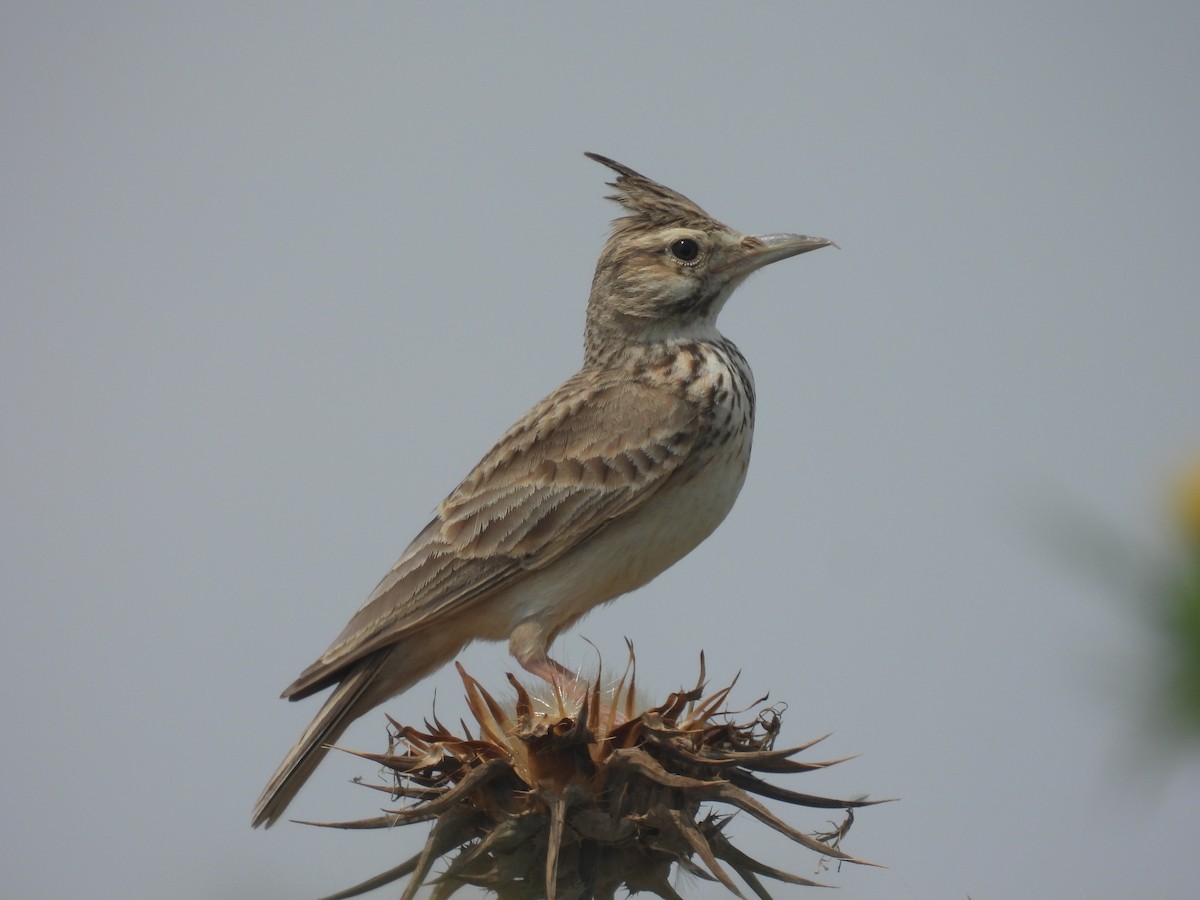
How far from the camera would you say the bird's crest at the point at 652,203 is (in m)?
8.70

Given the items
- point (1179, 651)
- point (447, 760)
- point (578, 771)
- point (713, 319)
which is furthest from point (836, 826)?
point (713, 319)

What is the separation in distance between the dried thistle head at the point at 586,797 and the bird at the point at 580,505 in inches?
58.1

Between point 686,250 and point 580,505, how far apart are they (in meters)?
1.74

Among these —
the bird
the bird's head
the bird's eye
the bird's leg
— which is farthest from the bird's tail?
the bird's eye

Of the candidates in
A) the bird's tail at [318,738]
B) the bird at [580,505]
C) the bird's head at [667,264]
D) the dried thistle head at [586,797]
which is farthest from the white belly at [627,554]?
the dried thistle head at [586,797]

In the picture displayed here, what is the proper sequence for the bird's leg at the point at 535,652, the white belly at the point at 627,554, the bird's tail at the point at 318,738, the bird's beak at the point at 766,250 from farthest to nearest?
the bird's beak at the point at 766,250, the white belly at the point at 627,554, the bird's leg at the point at 535,652, the bird's tail at the point at 318,738

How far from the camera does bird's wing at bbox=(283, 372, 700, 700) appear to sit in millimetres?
7418

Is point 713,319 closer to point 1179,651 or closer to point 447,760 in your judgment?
point 447,760

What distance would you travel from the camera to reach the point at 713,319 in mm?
8773

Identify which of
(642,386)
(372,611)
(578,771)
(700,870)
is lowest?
(700,870)

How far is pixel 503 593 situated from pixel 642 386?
1437 mm

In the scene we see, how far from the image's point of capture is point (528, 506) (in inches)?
309

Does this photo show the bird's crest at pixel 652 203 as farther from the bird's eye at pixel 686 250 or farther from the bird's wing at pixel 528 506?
the bird's wing at pixel 528 506

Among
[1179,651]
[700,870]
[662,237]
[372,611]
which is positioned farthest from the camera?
[662,237]
